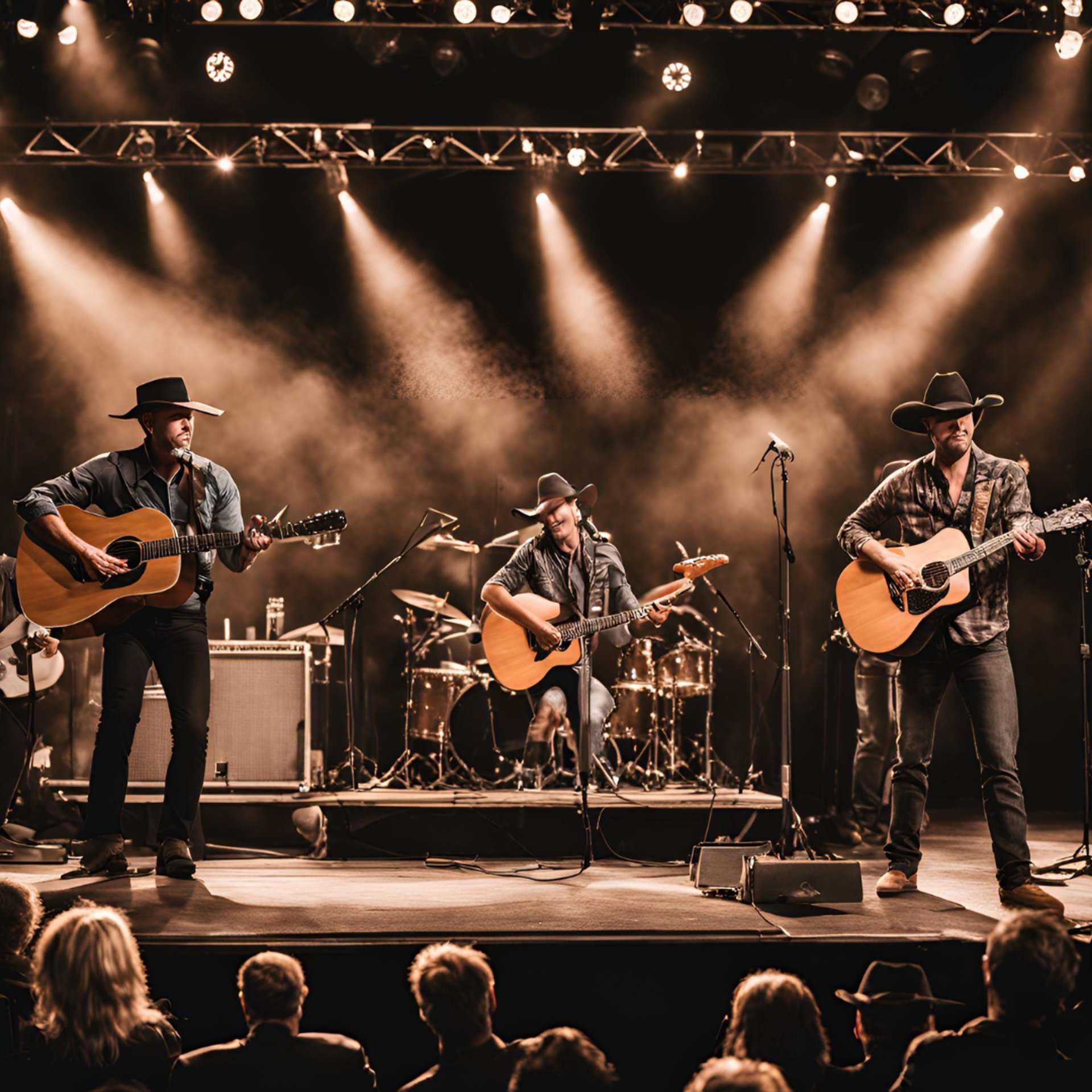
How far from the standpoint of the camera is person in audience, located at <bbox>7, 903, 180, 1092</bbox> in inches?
107

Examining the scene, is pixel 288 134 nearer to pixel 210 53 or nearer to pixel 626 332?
pixel 210 53

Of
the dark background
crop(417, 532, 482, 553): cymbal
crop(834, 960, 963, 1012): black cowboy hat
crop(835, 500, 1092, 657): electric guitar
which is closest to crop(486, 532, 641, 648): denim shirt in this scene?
crop(417, 532, 482, 553): cymbal

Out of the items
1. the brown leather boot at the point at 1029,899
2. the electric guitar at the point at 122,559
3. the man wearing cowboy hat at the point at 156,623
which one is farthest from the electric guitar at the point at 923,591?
the man wearing cowboy hat at the point at 156,623

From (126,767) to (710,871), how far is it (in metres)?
2.64

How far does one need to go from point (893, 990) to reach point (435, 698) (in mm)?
6176

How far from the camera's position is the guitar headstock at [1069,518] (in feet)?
16.5

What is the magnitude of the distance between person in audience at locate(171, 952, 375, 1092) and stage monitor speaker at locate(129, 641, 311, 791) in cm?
484

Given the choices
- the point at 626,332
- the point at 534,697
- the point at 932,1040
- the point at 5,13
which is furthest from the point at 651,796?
the point at 5,13

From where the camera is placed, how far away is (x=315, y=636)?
8875 mm

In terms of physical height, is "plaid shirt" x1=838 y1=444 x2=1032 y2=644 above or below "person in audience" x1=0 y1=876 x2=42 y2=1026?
above

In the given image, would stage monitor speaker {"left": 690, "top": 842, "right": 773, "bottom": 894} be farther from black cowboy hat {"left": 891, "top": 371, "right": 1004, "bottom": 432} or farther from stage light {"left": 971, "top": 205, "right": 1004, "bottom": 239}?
stage light {"left": 971, "top": 205, "right": 1004, "bottom": 239}

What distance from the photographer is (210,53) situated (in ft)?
29.5

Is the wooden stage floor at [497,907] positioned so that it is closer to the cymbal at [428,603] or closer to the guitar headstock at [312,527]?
the guitar headstock at [312,527]

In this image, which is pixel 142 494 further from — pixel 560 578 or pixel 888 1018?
pixel 888 1018
